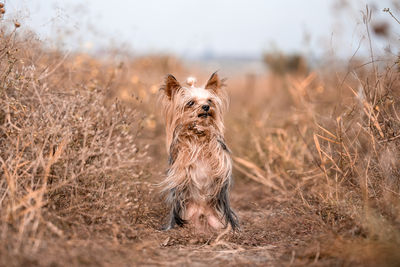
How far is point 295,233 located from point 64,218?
2405 mm

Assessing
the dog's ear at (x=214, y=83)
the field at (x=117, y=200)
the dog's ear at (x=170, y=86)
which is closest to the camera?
the field at (x=117, y=200)

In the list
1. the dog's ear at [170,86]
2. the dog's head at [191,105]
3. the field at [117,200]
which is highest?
the dog's ear at [170,86]

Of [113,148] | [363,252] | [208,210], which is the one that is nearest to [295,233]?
[208,210]

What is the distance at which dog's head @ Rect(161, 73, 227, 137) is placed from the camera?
4.88m

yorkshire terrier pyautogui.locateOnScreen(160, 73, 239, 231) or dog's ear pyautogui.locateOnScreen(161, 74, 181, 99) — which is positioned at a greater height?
dog's ear pyautogui.locateOnScreen(161, 74, 181, 99)

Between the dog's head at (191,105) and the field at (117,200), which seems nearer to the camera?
the field at (117,200)

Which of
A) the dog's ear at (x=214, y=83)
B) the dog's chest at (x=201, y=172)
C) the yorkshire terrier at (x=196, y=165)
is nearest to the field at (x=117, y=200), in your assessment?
the yorkshire terrier at (x=196, y=165)

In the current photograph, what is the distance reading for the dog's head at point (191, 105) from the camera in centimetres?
488

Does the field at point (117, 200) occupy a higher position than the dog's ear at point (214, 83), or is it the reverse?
the dog's ear at point (214, 83)

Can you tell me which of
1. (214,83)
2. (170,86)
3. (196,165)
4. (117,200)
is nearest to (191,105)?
(170,86)

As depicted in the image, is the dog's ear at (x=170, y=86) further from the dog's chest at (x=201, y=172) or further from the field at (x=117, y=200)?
the dog's chest at (x=201, y=172)

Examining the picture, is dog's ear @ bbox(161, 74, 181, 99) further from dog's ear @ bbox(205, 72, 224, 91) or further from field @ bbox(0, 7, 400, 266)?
field @ bbox(0, 7, 400, 266)

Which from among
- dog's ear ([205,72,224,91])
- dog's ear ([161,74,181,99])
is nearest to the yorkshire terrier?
dog's ear ([161,74,181,99])

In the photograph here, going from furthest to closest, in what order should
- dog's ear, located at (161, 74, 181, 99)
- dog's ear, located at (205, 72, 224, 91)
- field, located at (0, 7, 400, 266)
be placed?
dog's ear, located at (205, 72, 224, 91)
dog's ear, located at (161, 74, 181, 99)
field, located at (0, 7, 400, 266)
